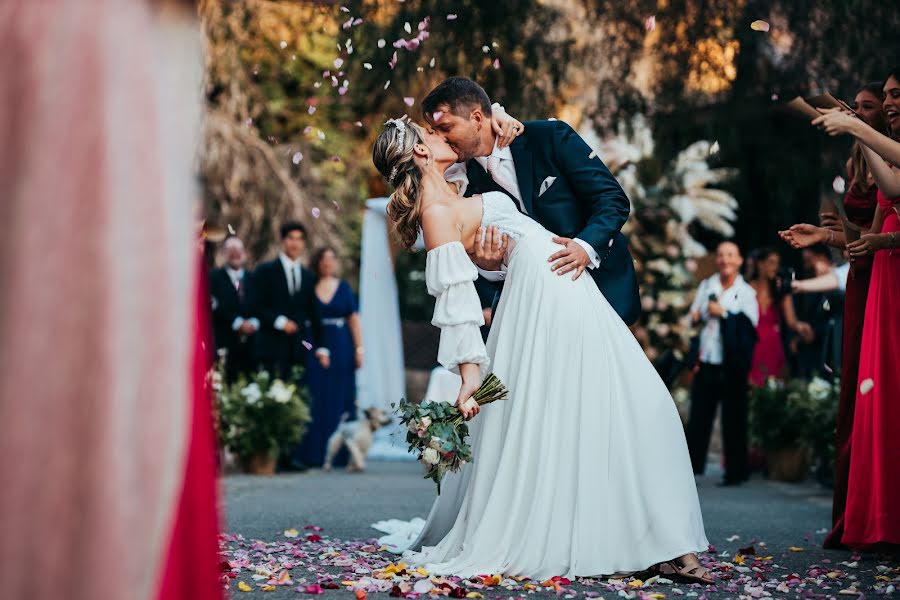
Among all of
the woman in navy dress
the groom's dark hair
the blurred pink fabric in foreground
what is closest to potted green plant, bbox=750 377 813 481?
the woman in navy dress

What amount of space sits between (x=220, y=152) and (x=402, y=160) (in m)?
14.3

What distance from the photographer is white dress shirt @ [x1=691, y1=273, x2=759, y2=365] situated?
11.2 m

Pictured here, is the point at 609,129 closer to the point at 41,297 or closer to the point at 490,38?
the point at 490,38

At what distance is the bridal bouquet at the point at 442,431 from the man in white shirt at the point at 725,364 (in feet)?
20.9

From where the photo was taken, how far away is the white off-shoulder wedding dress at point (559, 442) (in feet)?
16.8

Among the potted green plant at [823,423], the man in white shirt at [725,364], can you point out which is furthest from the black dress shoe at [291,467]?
the potted green plant at [823,423]

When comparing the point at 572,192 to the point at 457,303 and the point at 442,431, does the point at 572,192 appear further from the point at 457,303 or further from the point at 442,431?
the point at 442,431

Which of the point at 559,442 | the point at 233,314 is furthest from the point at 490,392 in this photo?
the point at 233,314

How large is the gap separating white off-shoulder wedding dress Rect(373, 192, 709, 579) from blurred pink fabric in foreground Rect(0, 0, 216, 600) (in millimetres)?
2446

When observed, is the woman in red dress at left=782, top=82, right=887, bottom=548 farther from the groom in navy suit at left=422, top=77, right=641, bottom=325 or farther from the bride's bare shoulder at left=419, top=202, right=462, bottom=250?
the bride's bare shoulder at left=419, top=202, right=462, bottom=250

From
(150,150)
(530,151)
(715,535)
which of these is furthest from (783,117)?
(150,150)

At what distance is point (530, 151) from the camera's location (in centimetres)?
574

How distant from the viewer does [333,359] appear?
1295 cm

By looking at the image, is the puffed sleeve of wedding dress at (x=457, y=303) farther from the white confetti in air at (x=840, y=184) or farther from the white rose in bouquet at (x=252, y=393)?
the white rose in bouquet at (x=252, y=393)
